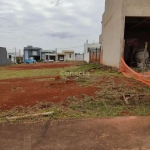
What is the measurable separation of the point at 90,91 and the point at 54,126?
2670mm

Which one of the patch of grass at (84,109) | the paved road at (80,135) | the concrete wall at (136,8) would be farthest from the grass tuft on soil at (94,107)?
the concrete wall at (136,8)

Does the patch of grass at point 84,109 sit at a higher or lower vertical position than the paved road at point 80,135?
higher

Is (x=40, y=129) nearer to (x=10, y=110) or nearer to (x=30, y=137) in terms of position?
(x=30, y=137)

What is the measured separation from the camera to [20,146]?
123 inches

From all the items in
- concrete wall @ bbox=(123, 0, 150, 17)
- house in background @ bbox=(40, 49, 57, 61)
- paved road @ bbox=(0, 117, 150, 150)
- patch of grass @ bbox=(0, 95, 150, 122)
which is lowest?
paved road @ bbox=(0, 117, 150, 150)

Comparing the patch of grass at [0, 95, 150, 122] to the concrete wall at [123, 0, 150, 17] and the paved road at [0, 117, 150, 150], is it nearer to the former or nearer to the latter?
the paved road at [0, 117, 150, 150]

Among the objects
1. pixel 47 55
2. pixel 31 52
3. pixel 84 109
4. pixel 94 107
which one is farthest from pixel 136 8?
pixel 31 52

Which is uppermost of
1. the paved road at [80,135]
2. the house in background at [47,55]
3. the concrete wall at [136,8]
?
the concrete wall at [136,8]

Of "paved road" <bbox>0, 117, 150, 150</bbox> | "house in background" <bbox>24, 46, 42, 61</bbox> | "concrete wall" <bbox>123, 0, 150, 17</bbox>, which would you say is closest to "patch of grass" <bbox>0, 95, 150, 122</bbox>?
"paved road" <bbox>0, 117, 150, 150</bbox>

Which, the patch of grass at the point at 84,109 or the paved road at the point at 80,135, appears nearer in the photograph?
the paved road at the point at 80,135

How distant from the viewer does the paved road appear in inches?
123

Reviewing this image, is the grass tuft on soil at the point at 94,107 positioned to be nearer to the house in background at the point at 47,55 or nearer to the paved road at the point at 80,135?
the paved road at the point at 80,135

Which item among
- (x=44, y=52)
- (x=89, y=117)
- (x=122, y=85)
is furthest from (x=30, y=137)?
(x=44, y=52)

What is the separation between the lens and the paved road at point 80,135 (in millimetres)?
3117
